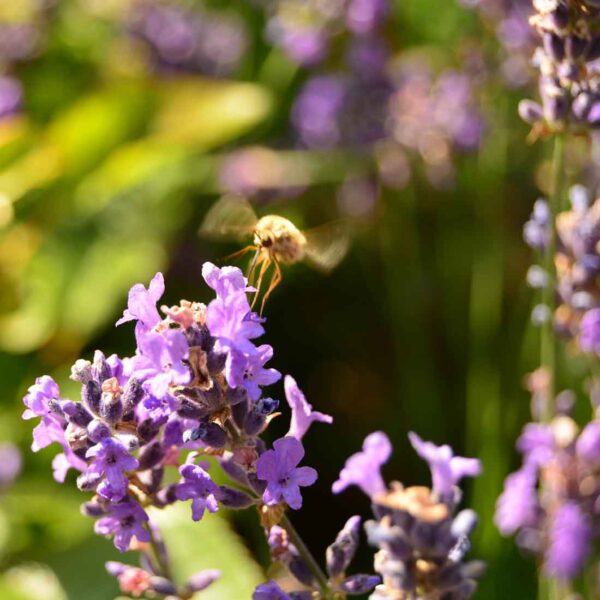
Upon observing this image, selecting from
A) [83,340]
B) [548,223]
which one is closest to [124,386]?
[548,223]

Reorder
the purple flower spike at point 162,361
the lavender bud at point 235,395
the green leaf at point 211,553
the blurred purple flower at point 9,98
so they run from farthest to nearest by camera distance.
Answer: the blurred purple flower at point 9,98, the green leaf at point 211,553, the lavender bud at point 235,395, the purple flower spike at point 162,361

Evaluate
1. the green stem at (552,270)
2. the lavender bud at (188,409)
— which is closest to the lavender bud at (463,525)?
the lavender bud at (188,409)

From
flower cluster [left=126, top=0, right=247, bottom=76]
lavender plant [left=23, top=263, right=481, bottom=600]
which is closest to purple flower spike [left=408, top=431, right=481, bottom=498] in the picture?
lavender plant [left=23, top=263, right=481, bottom=600]

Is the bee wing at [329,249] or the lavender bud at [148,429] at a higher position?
the bee wing at [329,249]

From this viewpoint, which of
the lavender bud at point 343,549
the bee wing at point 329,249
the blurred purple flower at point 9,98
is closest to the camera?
the lavender bud at point 343,549

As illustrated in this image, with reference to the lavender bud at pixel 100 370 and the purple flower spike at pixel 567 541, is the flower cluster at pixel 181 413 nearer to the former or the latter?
the lavender bud at pixel 100 370
